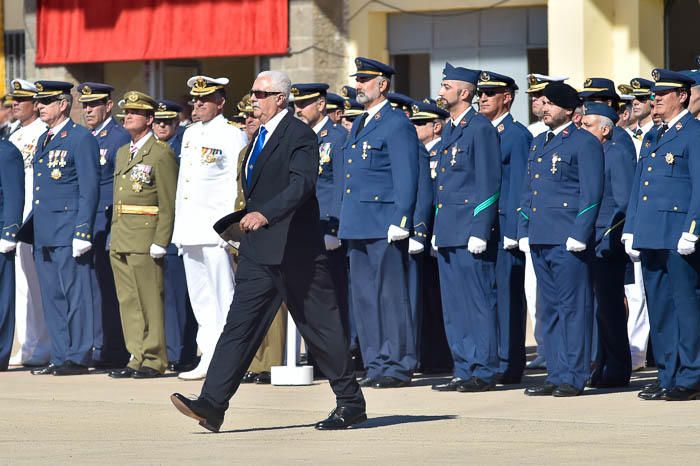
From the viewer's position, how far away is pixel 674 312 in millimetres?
10672

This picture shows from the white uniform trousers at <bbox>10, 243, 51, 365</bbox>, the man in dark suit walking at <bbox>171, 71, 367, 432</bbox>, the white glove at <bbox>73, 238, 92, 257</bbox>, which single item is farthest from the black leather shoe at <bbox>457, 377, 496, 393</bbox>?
the white uniform trousers at <bbox>10, 243, 51, 365</bbox>

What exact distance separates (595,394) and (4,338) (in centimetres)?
483

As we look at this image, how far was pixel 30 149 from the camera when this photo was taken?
45.6ft

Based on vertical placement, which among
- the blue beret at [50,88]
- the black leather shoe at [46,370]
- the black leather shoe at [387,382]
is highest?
the blue beret at [50,88]

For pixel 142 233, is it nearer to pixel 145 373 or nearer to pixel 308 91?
pixel 145 373

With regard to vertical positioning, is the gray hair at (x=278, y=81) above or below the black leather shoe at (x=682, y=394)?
above

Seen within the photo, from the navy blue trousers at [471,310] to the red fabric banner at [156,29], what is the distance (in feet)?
31.6

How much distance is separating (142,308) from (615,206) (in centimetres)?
352

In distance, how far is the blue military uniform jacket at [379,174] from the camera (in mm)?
11477

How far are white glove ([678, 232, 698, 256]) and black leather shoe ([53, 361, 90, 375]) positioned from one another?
189 inches

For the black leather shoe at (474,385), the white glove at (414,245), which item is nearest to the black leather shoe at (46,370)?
the white glove at (414,245)

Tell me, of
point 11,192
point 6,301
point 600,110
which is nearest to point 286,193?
point 600,110

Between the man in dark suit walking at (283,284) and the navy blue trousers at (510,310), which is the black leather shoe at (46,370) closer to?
the navy blue trousers at (510,310)

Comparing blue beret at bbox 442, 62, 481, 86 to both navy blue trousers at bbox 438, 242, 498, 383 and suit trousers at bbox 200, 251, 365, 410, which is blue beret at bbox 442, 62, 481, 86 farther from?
suit trousers at bbox 200, 251, 365, 410
